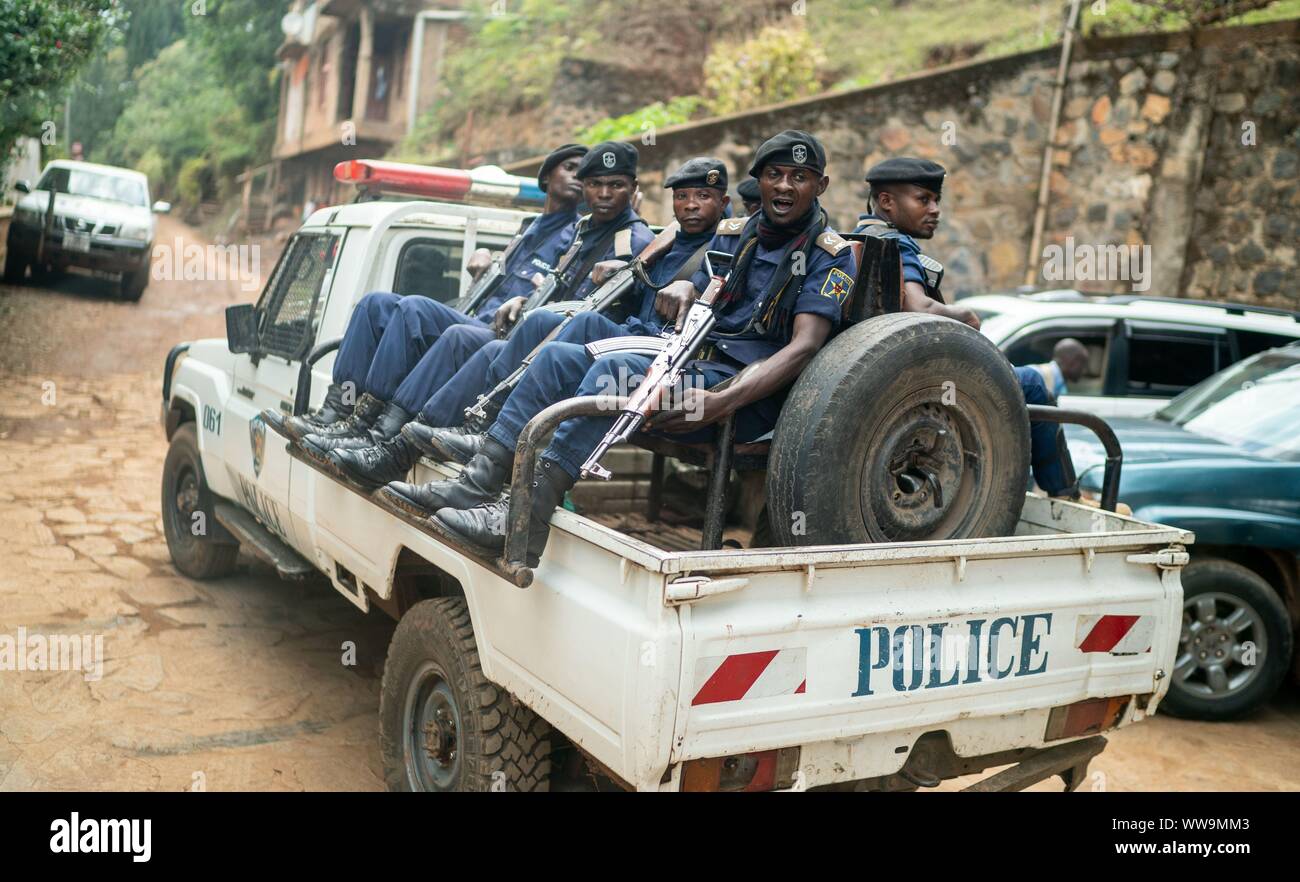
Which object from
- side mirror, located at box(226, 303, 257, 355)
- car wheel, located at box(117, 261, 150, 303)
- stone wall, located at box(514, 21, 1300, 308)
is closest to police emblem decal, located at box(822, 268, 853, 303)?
side mirror, located at box(226, 303, 257, 355)

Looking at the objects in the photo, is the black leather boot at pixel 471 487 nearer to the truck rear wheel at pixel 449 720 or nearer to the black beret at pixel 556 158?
the truck rear wheel at pixel 449 720

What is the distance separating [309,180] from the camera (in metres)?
28.1

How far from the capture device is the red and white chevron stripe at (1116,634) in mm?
3006

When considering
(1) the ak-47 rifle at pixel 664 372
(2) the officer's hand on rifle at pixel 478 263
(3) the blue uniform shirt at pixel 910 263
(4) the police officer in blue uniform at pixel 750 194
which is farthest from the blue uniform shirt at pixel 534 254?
(3) the blue uniform shirt at pixel 910 263

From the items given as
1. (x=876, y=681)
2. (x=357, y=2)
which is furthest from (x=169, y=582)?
(x=357, y=2)

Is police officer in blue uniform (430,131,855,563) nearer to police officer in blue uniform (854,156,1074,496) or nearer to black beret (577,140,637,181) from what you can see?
police officer in blue uniform (854,156,1074,496)

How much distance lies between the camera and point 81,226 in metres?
14.7

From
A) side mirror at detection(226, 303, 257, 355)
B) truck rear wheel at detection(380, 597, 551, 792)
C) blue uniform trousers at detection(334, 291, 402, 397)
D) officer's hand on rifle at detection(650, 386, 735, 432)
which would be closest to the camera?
truck rear wheel at detection(380, 597, 551, 792)

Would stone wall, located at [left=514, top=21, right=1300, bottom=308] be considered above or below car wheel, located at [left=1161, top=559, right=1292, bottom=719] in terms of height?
above

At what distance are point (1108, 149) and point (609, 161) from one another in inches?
284

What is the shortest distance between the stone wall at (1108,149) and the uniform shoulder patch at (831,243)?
23.7ft

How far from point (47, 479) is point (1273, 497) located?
7556 mm

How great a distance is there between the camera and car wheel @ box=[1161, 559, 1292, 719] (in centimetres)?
494
